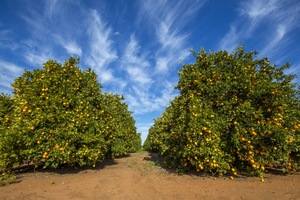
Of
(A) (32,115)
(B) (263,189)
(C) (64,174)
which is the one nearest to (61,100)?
(A) (32,115)

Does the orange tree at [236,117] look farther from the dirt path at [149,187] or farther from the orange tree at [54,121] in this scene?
the orange tree at [54,121]

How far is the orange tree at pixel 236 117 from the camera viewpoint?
7.74 metres

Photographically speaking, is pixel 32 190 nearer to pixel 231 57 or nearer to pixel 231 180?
pixel 231 180

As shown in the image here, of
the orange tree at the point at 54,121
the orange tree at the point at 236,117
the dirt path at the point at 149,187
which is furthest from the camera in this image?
the orange tree at the point at 54,121

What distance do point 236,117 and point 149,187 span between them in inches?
179

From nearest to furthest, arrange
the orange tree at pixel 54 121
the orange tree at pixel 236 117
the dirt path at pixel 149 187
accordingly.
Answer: the dirt path at pixel 149 187
the orange tree at pixel 236 117
the orange tree at pixel 54 121

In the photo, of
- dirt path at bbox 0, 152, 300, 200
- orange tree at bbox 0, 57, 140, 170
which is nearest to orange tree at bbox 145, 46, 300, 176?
dirt path at bbox 0, 152, 300, 200

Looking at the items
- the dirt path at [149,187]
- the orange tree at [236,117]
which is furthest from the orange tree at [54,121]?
the orange tree at [236,117]

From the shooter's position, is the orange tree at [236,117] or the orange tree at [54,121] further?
the orange tree at [54,121]

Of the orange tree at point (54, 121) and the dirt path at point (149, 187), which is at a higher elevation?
the orange tree at point (54, 121)

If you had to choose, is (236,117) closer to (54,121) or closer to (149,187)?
(149,187)

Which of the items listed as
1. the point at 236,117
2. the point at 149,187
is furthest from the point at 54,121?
the point at 236,117

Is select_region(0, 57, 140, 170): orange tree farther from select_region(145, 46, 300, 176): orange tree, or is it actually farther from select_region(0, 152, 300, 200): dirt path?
select_region(145, 46, 300, 176): orange tree

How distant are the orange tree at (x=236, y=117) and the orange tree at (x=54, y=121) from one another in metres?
4.22
